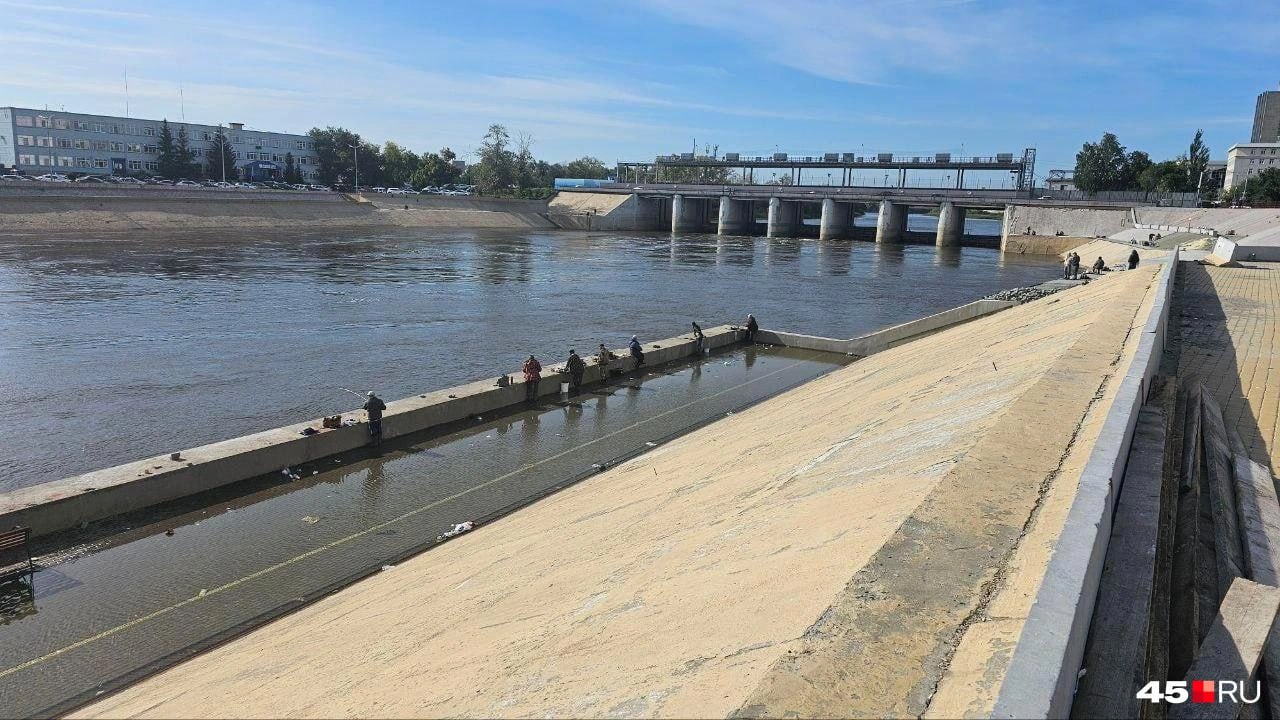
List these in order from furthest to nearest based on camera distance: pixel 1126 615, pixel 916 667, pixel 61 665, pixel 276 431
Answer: pixel 276 431 < pixel 61 665 < pixel 1126 615 < pixel 916 667

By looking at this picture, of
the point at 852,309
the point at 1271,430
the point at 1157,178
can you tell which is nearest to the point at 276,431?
the point at 1271,430

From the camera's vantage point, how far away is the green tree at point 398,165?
140000 millimetres

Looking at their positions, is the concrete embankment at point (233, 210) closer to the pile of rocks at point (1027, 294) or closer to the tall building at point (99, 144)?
the tall building at point (99, 144)

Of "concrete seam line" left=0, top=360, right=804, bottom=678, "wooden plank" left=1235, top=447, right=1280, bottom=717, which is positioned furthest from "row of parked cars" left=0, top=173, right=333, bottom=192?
"wooden plank" left=1235, top=447, right=1280, bottom=717

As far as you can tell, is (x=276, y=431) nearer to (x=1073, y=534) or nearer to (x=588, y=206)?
(x=1073, y=534)

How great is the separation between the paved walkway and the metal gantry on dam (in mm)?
60728

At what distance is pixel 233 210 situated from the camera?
79812mm

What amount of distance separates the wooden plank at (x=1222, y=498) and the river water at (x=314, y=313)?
16.3 metres

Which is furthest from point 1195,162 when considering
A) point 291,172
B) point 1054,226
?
point 291,172

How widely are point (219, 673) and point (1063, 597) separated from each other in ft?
23.2

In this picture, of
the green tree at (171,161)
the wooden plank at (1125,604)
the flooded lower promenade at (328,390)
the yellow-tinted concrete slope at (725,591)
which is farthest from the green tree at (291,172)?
the wooden plank at (1125,604)

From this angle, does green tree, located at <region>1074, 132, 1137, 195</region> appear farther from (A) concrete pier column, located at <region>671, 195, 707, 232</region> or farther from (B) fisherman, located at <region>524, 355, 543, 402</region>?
(B) fisherman, located at <region>524, 355, 543, 402</region>

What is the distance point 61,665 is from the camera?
8.31 m

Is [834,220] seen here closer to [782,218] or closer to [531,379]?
[782,218]
